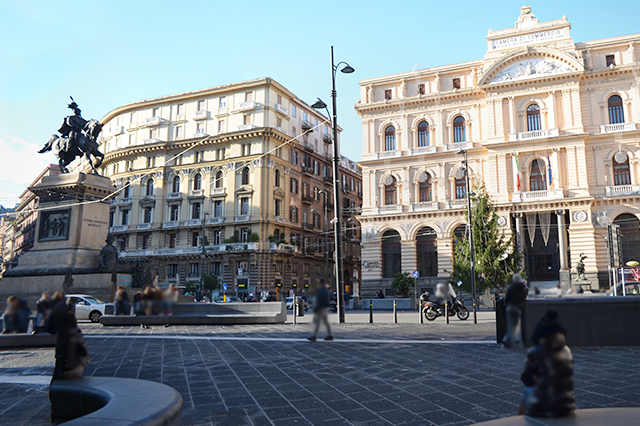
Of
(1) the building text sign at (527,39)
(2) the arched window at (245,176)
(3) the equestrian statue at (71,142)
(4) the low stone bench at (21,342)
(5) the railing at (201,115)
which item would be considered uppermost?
(1) the building text sign at (527,39)

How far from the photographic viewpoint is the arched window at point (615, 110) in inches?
1641

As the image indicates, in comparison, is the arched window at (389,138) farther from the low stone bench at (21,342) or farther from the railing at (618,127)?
the low stone bench at (21,342)

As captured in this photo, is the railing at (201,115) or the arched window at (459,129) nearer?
the arched window at (459,129)

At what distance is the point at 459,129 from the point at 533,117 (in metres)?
6.64

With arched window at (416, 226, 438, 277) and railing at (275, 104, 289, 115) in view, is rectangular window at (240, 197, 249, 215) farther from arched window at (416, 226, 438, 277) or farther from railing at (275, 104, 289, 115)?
arched window at (416, 226, 438, 277)

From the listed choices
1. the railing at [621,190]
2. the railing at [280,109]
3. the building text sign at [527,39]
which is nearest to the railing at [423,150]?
the building text sign at [527,39]

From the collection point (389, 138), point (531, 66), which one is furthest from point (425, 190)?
point (531, 66)

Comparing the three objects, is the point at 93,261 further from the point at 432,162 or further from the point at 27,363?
the point at 432,162

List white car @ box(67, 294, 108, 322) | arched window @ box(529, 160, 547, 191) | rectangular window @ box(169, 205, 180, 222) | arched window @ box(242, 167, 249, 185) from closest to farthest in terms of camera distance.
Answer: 1. white car @ box(67, 294, 108, 322)
2. arched window @ box(529, 160, 547, 191)
3. arched window @ box(242, 167, 249, 185)
4. rectangular window @ box(169, 205, 180, 222)

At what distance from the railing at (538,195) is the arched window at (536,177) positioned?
3.46ft

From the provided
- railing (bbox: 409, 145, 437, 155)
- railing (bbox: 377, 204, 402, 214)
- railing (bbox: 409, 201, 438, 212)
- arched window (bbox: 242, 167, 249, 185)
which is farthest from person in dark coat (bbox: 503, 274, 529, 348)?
arched window (bbox: 242, 167, 249, 185)

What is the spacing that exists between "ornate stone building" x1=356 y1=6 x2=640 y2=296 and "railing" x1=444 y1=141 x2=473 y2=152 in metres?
0.10

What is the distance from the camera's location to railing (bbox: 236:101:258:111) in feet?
188

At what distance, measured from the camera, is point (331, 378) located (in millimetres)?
7602
